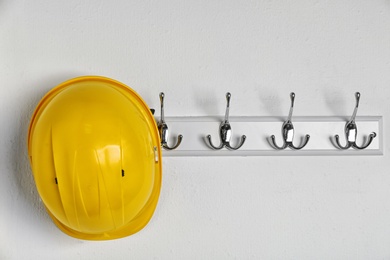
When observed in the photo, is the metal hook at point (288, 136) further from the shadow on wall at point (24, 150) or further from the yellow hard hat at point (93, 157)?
the shadow on wall at point (24, 150)

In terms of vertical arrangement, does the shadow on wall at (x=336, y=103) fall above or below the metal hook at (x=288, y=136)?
above

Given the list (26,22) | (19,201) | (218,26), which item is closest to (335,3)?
(218,26)

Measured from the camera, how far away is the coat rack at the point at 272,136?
3.91 feet

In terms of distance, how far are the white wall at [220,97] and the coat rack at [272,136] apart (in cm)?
2

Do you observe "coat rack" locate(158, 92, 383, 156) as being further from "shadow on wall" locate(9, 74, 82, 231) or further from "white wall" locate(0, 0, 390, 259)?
"shadow on wall" locate(9, 74, 82, 231)

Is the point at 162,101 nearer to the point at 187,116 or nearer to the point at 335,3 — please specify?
the point at 187,116

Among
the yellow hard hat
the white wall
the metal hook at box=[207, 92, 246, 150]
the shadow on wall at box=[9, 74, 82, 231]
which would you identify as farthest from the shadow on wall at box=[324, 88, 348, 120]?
the shadow on wall at box=[9, 74, 82, 231]

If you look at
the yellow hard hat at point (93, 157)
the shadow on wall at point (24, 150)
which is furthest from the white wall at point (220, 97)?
the yellow hard hat at point (93, 157)

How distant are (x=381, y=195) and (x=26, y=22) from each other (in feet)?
3.17

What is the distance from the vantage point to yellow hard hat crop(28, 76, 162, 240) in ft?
3.26

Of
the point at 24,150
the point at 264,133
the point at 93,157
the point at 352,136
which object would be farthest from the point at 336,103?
the point at 24,150

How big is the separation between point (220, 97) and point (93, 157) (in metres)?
0.37

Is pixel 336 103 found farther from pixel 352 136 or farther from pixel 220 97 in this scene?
pixel 220 97

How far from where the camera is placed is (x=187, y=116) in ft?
3.97
